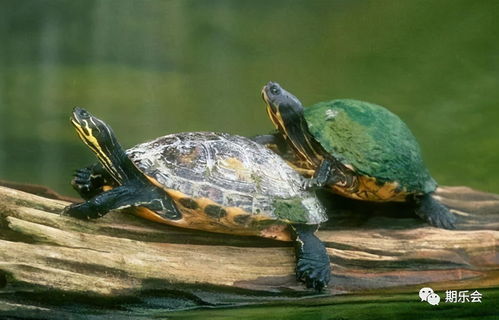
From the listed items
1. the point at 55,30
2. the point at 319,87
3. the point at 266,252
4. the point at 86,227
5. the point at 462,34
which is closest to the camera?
the point at 86,227

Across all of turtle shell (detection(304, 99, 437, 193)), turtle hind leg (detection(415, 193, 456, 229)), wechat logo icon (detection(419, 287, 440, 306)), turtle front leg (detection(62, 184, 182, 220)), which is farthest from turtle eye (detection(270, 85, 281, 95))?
wechat logo icon (detection(419, 287, 440, 306))

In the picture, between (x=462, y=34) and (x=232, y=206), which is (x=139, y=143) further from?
(x=462, y=34)

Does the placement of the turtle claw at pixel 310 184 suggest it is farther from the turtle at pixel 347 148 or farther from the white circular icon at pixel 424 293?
the white circular icon at pixel 424 293

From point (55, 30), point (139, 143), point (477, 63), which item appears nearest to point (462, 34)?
point (477, 63)

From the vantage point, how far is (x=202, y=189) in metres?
2.09

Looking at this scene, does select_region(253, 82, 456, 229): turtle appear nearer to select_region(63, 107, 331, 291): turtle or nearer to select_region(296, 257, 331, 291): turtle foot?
select_region(63, 107, 331, 291): turtle

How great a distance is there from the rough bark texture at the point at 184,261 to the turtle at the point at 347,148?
0.18m

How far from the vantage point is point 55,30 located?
239 cm

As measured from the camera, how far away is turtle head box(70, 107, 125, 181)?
209 cm

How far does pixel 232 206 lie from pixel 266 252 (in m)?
0.28

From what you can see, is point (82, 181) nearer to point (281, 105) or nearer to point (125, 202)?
point (125, 202)

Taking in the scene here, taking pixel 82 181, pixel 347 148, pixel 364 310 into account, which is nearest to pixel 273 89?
pixel 347 148

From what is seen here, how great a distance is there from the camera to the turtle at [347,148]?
249cm

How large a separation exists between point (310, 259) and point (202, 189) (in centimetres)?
53
